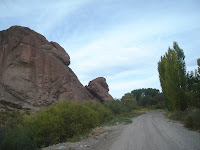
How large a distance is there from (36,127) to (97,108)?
12693 mm

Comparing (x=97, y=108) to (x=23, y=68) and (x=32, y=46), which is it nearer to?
(x=23, y=68)

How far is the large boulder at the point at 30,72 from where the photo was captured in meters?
25.1

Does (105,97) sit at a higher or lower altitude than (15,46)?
lower

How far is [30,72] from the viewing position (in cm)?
2702

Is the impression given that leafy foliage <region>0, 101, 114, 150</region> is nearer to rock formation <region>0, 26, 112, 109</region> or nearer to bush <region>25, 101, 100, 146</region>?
bush <region>25, 101, 100, 146</region>

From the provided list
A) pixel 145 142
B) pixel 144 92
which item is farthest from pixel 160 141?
pixel 144 92

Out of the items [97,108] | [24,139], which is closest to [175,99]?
[97,108]

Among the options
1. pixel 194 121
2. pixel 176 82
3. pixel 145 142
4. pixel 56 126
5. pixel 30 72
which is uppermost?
pixel 30 72

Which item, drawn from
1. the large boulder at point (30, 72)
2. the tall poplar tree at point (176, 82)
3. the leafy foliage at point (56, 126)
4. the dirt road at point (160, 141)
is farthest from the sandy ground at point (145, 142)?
the large boulder at point (30, 72)

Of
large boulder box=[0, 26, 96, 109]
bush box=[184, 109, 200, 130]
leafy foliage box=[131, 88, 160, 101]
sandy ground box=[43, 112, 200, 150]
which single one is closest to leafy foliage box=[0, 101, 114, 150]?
sandy ground box=[43, 112, 200, 150]

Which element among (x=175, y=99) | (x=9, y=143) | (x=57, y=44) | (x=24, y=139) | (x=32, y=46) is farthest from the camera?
(x=57, y=44)

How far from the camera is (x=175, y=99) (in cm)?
2289

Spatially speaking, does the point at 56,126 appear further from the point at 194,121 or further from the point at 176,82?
the point at 176,82

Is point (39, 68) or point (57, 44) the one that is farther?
point (57, 44)
